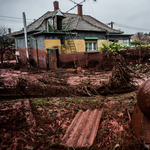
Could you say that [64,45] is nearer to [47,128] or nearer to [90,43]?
[90,43]

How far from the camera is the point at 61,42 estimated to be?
1467cm

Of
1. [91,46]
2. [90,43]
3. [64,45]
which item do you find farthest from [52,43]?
[91,46]

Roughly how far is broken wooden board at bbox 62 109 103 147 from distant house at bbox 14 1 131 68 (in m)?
10.4

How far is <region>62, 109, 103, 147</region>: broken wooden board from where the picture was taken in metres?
3.13

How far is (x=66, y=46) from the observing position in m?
14.9

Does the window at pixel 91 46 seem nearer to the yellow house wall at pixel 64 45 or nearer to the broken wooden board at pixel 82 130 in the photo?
the yellow house wall at pixel 64 45

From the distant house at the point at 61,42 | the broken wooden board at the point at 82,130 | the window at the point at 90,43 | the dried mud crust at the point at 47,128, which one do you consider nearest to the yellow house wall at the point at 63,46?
the distant house at the point at 61,42

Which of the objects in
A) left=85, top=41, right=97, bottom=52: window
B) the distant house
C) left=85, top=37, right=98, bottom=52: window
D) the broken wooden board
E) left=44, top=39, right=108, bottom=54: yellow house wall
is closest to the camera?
the broken wooden board

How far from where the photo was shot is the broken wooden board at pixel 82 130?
313 cm

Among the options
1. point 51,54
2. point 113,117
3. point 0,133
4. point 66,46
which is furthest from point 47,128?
point 66,46

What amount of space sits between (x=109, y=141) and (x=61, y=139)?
113 cm

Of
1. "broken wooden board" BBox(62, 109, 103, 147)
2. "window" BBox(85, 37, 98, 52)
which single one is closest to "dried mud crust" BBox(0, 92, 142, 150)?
"broken wooden board" BBox(62, 109, 103, 147)

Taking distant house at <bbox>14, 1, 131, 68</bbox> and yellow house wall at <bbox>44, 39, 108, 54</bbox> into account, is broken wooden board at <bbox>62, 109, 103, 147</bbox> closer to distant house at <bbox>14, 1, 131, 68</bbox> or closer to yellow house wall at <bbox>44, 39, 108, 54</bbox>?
distant house at <bbox>14, 1, 131, 68</bbox>

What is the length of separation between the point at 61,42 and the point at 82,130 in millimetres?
12309
